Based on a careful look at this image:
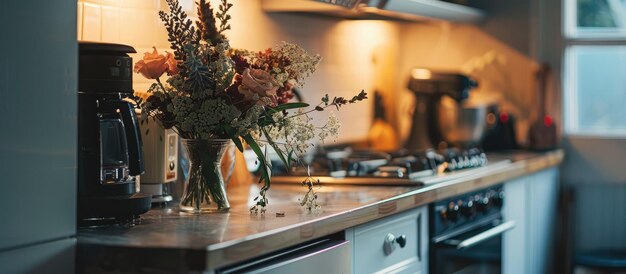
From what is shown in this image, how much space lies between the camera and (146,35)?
8.32 feet

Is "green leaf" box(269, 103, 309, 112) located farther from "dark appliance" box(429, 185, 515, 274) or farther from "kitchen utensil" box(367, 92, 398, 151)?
"kitchen utensil" box(367, 92, 398, 151)

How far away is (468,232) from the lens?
10.4 ft

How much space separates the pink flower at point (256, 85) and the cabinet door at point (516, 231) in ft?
5.45

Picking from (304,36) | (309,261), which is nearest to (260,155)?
(309,261)

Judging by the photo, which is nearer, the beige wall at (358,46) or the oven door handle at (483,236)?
the beige wall at (358,46)

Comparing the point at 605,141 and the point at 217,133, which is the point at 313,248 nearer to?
the point at 217,133

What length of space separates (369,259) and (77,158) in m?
0.87

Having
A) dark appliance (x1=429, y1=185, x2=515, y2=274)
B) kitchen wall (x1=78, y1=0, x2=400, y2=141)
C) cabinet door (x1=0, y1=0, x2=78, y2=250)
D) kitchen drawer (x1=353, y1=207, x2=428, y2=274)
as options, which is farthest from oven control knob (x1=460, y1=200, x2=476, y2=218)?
cabinet door (x1=0, y1=0, x2=78, y2=250)

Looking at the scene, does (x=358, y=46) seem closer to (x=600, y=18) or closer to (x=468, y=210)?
(x=468, y=210)

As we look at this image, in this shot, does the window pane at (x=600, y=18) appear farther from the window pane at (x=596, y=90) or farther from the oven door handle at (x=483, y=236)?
the oven door handle at (x=483, y=236)

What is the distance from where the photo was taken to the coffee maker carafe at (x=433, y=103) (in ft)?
13.5

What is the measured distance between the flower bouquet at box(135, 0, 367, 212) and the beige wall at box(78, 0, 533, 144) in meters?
0.24

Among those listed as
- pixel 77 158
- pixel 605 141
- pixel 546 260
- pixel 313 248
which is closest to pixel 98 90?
pixel 77 158

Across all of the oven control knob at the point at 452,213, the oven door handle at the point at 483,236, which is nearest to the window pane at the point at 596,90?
the oven door handle at the point at 483,236
